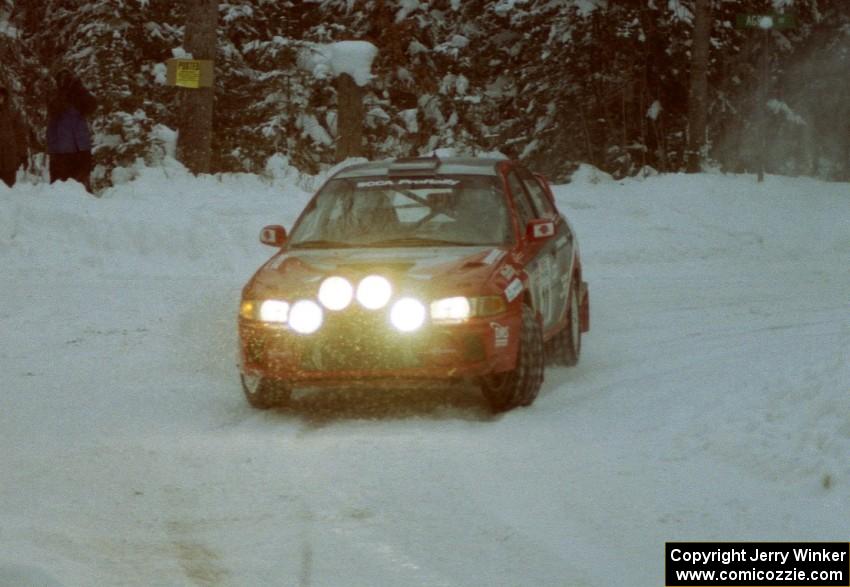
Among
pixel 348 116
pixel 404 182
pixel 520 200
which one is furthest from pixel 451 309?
pixel 348 116

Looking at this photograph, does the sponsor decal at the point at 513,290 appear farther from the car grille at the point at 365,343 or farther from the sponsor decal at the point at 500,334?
the car grille at the point at 365,343

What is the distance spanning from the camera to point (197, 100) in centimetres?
2217

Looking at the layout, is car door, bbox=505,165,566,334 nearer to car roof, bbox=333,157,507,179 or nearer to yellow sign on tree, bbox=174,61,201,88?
car roof, bbox=333,157,507,179

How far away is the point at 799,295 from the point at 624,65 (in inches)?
643

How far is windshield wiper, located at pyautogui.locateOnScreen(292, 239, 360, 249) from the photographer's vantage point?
9875 millimetres

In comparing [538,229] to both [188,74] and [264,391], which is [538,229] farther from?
[188,74]

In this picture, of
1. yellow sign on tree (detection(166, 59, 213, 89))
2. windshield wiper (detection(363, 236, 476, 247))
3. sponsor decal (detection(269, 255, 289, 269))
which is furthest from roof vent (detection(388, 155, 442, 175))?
yellow sign on tree (detection(166, 59, 213, 89))

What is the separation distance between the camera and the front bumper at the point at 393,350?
28.9 ft

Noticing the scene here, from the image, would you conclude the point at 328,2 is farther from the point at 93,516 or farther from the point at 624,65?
the point at 93,516

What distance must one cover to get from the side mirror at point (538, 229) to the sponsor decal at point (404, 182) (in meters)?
0.68

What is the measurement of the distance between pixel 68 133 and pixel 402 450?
42.4ft

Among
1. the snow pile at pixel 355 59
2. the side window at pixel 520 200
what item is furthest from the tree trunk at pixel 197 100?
the side window at pixel 520 200

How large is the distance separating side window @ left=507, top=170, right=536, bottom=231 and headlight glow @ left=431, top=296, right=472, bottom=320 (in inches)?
59.7

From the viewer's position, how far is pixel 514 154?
110ft
